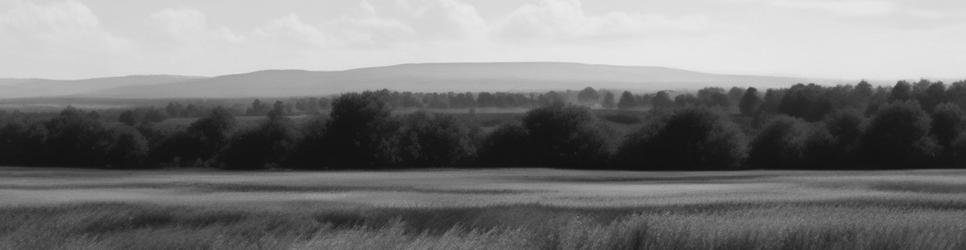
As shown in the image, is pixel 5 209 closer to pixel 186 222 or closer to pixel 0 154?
pixel 186 222

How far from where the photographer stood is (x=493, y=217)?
24.2 meters

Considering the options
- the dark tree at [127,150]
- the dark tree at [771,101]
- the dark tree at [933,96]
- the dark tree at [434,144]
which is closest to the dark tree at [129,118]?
the dark tree at [127,150]

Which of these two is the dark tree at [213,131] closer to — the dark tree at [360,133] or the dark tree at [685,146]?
the dark tree at [360,133]

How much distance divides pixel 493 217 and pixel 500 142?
63026mm

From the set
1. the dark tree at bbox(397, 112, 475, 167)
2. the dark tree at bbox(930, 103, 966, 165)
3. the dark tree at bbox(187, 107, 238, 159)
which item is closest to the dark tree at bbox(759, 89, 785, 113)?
the dark tree at bbox(930, 103, 966, 165)

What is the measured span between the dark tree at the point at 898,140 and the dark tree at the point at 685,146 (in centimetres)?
821

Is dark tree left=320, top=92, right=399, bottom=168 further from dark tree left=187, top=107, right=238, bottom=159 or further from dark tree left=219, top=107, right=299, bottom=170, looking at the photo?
dark tree left=187, top=107, right=238, bottom=159

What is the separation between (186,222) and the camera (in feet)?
81.4

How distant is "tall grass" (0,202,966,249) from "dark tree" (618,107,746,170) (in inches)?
2145

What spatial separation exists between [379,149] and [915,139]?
35.3 m

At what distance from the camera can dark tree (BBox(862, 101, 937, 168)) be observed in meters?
80.4

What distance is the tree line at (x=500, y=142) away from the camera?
81812mm

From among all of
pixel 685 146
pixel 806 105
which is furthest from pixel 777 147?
pixel 806 105

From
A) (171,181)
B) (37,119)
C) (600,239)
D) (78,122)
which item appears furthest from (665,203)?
(37,119)
